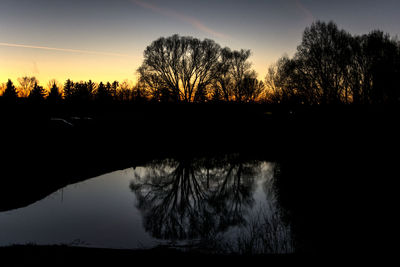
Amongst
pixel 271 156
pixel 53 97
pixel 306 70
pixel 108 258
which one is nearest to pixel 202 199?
pixel 108 258

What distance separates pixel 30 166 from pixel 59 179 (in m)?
2.09

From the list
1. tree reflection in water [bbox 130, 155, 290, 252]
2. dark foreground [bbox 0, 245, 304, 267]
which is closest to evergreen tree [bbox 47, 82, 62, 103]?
tree reflection in water [bbox 130, 155, 290, 252]

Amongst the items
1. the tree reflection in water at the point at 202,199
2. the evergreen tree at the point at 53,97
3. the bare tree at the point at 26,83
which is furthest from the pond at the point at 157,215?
the bare tree at the point at 26,83

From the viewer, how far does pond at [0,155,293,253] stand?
9258 mm

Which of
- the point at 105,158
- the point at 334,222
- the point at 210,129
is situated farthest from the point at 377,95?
the point at 105,158

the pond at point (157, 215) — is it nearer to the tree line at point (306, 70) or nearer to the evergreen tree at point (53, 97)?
the tree line at point (306, 70)

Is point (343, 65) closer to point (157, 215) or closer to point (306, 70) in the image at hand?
point (306, 70)

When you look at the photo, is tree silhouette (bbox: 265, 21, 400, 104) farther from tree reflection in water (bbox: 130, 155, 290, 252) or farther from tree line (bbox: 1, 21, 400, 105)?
tree reflection in water (bbox: 130, 155, 290, 252)

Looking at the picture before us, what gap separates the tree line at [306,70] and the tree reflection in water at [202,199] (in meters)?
16.3

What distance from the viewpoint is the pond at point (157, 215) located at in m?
9.26

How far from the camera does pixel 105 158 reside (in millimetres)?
20656

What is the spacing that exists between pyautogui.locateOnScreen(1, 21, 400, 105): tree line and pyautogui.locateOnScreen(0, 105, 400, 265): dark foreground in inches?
140

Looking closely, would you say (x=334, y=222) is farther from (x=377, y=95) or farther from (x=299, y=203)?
(x=377, y=95)

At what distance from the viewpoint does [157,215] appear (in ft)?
40.9
